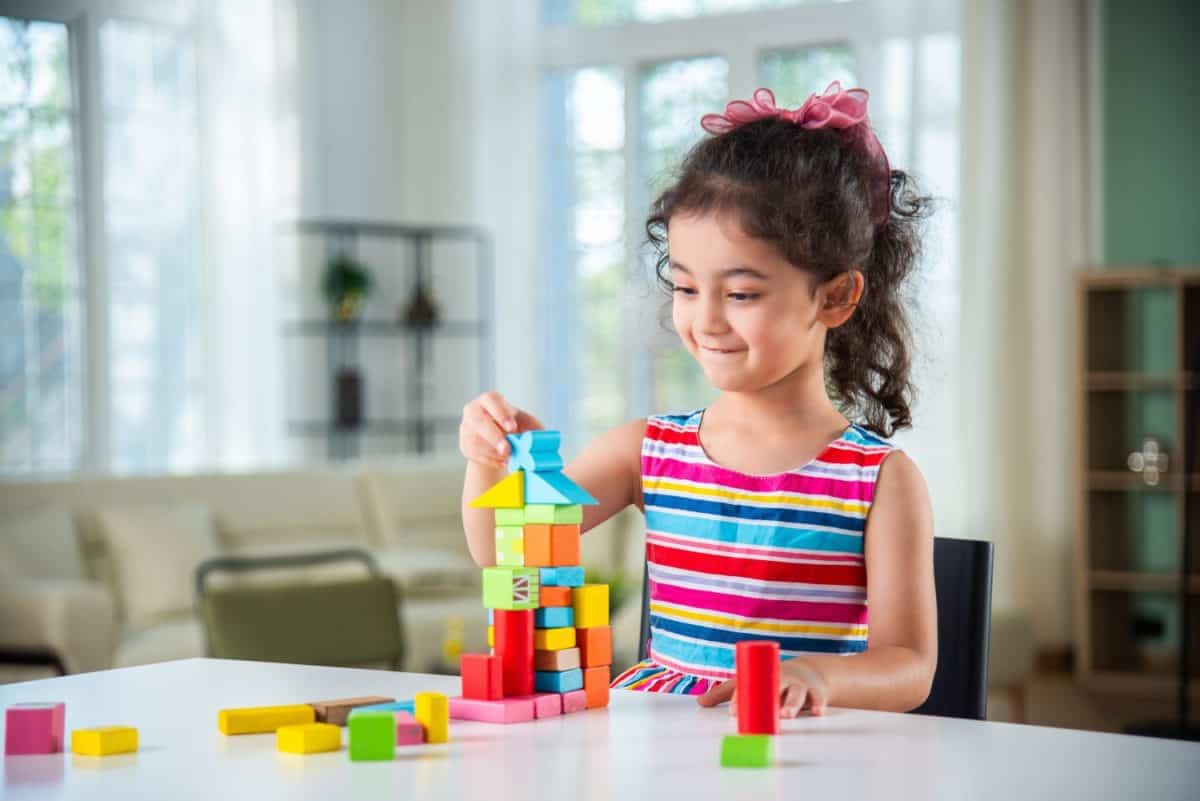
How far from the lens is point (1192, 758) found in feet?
3.06

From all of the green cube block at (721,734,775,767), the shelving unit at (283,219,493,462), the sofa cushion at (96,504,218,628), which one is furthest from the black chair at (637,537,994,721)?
the shelving unit at (283,219,493,462)

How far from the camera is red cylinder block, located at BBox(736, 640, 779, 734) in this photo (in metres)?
0.99

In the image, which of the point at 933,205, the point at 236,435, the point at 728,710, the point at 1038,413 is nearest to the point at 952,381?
the point at 1038,413

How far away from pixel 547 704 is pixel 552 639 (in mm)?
47

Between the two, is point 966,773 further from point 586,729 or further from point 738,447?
point 738,447

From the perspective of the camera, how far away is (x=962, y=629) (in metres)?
1.45

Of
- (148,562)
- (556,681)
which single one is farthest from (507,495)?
(148,562)

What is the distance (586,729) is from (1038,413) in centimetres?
492

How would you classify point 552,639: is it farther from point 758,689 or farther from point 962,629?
point 962,629

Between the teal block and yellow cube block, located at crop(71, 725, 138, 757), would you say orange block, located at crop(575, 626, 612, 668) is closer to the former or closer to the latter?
the teal block

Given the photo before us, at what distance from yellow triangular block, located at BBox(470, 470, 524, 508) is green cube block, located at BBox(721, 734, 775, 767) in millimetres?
273

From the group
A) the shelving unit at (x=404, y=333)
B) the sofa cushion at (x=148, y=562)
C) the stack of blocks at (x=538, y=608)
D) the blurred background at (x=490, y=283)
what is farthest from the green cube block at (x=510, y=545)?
the shelving unit at (x=404, y=333)

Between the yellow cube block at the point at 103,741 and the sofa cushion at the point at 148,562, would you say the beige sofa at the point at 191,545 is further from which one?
the yellow cube block at the point at 103,741

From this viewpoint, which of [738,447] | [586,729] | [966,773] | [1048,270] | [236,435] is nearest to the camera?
[966,773]
